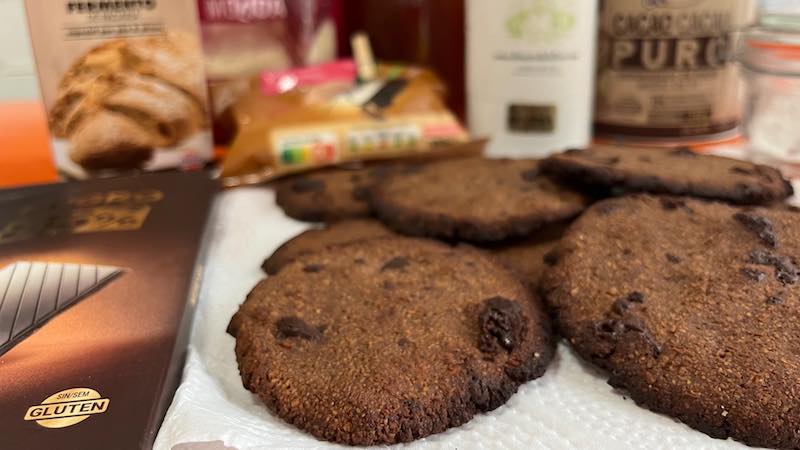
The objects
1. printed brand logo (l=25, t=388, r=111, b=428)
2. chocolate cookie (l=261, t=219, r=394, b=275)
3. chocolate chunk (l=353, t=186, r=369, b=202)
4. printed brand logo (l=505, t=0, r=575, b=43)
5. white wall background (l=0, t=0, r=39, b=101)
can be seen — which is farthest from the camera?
white wall background (l=0, t=0, r=39, b=101)

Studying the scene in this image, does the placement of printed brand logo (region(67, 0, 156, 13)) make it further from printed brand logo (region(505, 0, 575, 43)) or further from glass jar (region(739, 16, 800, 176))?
glass jar (region(739, 16, 800, 176))

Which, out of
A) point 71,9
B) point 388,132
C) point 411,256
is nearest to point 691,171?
point 411,256

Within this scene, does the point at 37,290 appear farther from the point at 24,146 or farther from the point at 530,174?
the point at 24,146

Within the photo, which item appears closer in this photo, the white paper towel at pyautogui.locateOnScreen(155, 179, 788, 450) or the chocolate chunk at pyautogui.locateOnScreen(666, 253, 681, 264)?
the white paper towel at pyautogui.locateOnScreen(155, 179, 788, 450)

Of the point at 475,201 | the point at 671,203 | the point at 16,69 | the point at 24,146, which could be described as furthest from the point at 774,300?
the point at 16,69

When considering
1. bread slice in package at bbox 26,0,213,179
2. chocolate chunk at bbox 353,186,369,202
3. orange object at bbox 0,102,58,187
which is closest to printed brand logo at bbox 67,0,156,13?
bread slice in package at bbox 26,0,213,179

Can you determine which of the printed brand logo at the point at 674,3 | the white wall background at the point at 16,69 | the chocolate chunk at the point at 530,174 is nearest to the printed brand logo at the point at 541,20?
the printed brand logo at the point at 674,3

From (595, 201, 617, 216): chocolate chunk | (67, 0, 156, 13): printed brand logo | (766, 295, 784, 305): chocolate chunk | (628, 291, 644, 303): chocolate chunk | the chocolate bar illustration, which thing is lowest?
(766, 295, 784, 305): chocolate chunk

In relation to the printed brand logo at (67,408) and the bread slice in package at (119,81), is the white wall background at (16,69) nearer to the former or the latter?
the bread slice in package at (119,81)
